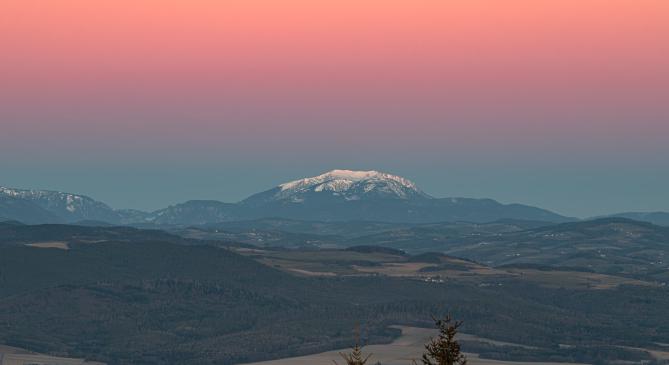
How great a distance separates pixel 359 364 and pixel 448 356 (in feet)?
13.0

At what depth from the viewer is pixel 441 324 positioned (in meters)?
60.5

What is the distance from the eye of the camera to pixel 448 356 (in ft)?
195

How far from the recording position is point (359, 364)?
57938 millimetres

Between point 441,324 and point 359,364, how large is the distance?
4.49m

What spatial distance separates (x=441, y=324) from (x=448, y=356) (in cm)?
157
